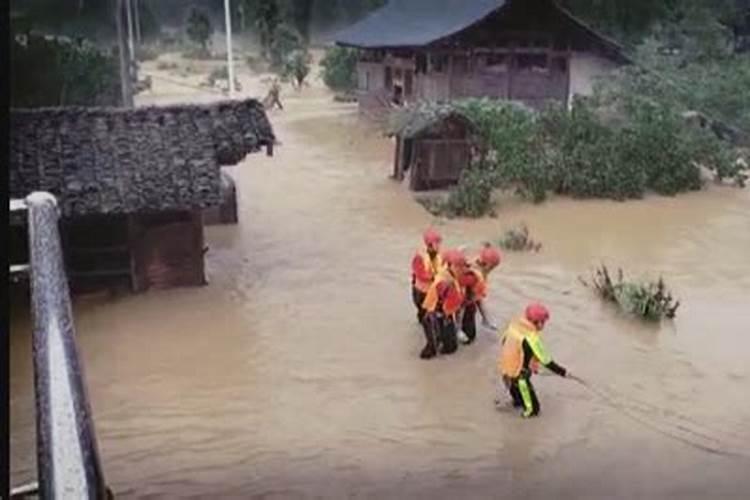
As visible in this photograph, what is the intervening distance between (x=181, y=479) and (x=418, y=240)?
723 centimetres

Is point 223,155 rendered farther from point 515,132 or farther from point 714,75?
point 714,75

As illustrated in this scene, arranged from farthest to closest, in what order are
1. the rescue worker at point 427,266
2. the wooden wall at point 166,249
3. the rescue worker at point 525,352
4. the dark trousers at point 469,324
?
the wooden wall at point 166,249
the dark trousers at point 469,324
the rescue worker at point 427,266
the rescue worker at point 525,352

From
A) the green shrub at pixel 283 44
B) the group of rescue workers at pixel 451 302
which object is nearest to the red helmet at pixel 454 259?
the group of rescue workers at pixel 451 302

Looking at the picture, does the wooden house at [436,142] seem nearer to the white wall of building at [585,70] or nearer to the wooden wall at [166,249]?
the wooden wall at [166,249]

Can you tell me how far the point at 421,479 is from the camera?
6.51 m

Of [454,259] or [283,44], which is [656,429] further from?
[283,44]

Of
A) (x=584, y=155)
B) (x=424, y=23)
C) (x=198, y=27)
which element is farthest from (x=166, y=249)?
(x=198, y=27)

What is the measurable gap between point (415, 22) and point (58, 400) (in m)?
23.2

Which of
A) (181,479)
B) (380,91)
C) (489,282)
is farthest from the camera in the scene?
(380,91)

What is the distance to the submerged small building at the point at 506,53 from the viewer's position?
2112 centimetres

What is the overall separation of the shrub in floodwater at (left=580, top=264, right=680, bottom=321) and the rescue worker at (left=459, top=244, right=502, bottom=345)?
5.29 feet

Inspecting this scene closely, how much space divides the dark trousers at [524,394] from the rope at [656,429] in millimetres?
689

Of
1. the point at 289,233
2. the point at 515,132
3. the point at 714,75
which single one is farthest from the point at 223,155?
the point at 714,75

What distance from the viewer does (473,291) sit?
332 inches
